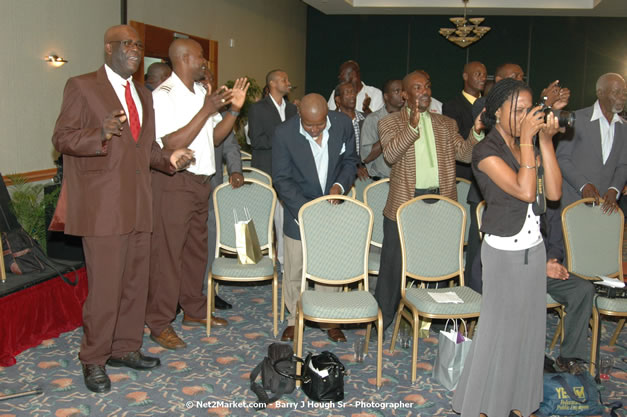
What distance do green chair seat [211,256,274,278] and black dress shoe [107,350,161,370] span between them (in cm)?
76

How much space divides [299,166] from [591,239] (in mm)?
2091

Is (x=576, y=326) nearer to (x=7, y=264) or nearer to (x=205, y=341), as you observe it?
(x=205, y=341)

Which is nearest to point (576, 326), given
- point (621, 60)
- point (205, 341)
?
point (205, 341)

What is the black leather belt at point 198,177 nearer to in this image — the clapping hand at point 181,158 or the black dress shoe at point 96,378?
the clapping hand at point 181,158

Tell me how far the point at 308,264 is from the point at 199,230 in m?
0.94

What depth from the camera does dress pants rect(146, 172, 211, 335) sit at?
13.1 ft

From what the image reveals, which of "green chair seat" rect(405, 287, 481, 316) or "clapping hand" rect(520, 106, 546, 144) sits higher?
"clapping hand" rect(520, 106, 546, 144)

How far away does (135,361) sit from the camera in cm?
371

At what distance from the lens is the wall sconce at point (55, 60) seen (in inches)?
226

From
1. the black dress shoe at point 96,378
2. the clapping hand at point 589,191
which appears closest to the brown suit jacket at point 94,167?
the black dress shoe at point 96,378

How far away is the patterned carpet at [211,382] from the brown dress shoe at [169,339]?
5 centimetres

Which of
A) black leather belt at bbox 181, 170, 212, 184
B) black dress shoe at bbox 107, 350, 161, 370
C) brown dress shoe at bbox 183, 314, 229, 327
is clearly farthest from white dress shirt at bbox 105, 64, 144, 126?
brown dress shoe at bbox 183, 314, 229, 327

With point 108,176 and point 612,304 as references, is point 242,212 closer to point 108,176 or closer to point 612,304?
point 108,176

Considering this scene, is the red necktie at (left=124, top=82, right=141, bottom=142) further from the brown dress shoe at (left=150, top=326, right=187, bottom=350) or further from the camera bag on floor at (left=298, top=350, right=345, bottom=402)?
the camera bag on floor at (left=298, top=350, right=345, bottom=402)
